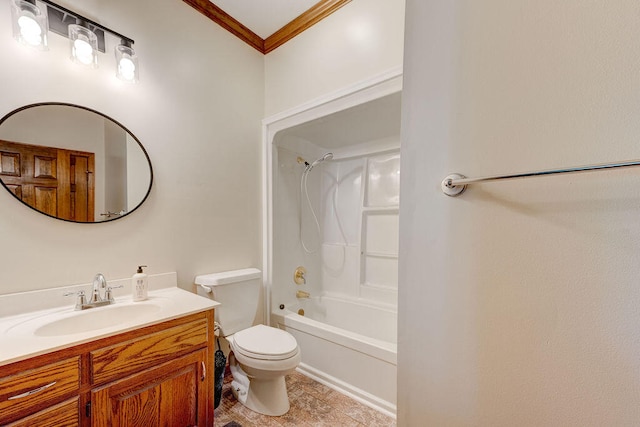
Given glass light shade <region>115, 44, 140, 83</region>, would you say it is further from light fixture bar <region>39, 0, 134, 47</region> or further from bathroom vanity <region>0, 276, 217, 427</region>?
bathroom vanity <region>0, 276, 217, 427</region>

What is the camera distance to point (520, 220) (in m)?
0.52

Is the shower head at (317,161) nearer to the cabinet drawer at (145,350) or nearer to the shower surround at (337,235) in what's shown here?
the shower surround at (337,235)

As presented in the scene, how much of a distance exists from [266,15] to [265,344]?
2300 millimetres

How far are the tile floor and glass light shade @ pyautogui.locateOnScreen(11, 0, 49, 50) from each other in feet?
7.01

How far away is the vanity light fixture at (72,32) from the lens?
119 cm

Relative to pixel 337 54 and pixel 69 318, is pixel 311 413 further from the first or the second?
pixel 337 54

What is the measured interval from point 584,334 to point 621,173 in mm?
273

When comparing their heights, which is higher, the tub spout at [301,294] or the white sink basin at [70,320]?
the white sink basin at [70,320]

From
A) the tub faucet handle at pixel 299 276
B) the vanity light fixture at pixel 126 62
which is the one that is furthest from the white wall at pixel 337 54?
the tub faucet handle at pixel 299 276

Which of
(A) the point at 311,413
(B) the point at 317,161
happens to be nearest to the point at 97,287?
(A) the point at 311,413

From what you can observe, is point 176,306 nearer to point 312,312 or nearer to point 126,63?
point 126,63

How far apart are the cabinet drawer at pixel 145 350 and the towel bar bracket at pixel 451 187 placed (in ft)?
4.23

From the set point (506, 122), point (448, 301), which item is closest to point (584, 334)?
A: point (448, 301)

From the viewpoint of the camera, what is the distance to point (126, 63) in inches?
58.2
